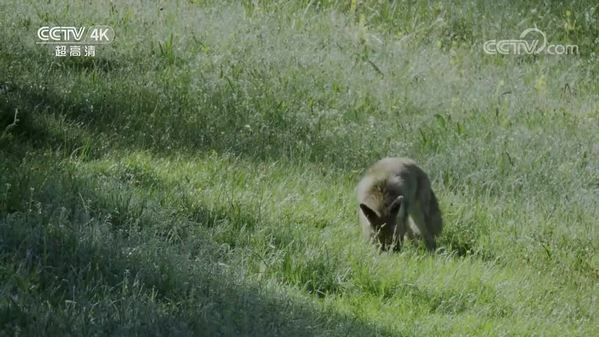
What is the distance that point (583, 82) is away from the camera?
1525 cm

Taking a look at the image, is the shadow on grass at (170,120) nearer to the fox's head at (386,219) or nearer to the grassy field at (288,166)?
the grassy field at (288,166)

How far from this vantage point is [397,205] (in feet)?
33.0

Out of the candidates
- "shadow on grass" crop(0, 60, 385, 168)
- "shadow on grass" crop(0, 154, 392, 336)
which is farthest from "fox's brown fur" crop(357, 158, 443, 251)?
"shadow on grass" crop(0, 154, 392, 336)

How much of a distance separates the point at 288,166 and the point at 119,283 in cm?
425

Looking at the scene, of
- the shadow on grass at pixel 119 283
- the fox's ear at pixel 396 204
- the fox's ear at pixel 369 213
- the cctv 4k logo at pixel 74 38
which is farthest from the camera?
A: the cctv 4k logo at pixel 74 38

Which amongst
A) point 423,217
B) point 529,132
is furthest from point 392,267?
point 529,132

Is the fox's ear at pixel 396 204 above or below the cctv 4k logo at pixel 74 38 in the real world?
below

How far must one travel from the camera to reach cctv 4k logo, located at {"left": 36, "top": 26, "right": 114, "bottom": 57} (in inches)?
512

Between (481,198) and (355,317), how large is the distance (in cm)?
397

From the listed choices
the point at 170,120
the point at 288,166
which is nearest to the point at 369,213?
the point at 288,166

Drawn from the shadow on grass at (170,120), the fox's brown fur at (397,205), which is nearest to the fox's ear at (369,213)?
the fox's brown fur at (397,205)

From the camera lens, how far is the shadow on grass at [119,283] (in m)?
6.43

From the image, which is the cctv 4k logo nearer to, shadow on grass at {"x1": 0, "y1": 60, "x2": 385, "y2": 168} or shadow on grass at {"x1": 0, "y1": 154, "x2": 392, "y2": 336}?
shadow on grass at {"x1": 0, "y1": 60, "x2": 385, "y2": 168}

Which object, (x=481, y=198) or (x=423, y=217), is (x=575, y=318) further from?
(x=481, y=198)
